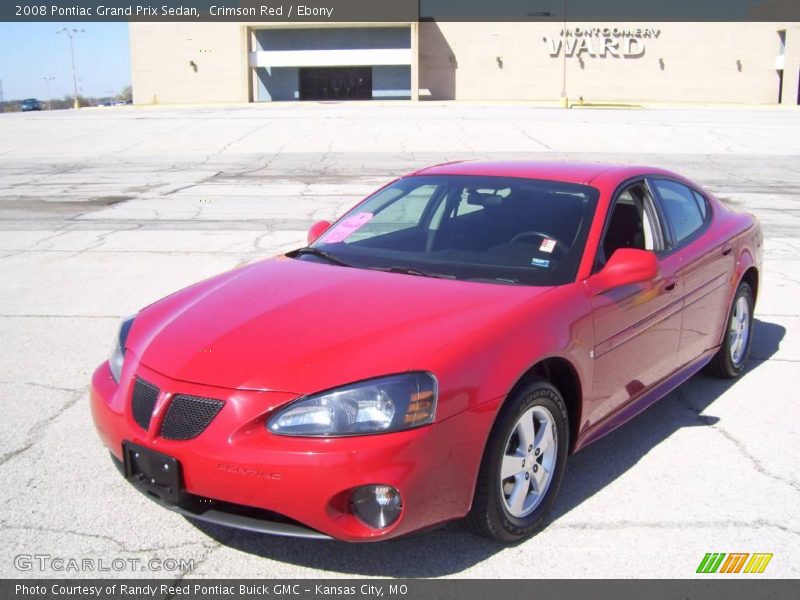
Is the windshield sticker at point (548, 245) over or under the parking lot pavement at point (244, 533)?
over

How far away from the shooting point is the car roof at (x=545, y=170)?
4.59 m

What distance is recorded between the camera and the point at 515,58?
64.9 meters

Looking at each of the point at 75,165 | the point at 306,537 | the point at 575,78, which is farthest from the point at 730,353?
the point at 575,78

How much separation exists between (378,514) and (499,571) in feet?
2.01

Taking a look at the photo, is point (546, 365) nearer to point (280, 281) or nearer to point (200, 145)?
point (280, 281)

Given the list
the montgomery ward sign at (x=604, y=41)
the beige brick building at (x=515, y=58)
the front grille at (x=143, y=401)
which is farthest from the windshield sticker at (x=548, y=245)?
the montgomery ward sign at (x=604, y=41)

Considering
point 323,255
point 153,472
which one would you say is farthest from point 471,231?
point 153,472

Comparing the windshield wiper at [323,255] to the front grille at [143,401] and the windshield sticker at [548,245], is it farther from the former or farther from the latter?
the front grille at [143,401]

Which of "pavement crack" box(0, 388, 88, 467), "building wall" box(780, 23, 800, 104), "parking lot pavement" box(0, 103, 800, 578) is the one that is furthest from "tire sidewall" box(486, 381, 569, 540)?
"building wall" box(780, 23, 800, 104)

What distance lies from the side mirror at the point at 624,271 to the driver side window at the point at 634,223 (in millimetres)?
275

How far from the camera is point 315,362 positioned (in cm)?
312

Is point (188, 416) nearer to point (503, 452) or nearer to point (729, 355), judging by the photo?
point (503, 452)

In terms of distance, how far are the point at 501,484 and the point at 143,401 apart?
145 cm
